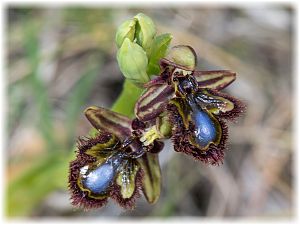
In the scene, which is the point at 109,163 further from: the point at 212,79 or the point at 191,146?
the point at 212,79

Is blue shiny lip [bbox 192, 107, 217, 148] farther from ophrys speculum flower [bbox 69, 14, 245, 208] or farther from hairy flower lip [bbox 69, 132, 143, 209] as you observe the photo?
hairy flower lip [bbox 69, 132, 143, 209]

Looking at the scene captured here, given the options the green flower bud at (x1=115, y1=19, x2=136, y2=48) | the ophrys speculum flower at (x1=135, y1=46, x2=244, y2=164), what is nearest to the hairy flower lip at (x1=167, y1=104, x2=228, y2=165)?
the ophrys speculum flower at (x1=135, y1=46, x2=244, y2=164)

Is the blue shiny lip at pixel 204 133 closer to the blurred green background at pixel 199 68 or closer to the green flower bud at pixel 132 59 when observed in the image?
the green flower bud at pixel 132 59

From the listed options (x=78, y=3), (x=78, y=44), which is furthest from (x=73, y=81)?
(x=78, y=3)

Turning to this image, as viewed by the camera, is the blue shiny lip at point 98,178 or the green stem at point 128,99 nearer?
the blue shiny lip at point 98,178

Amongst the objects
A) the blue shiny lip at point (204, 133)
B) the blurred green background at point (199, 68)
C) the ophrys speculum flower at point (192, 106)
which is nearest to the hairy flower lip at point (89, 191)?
the ophrys speculum flower at point (192, 106)

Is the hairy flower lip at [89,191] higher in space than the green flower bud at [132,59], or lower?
lower

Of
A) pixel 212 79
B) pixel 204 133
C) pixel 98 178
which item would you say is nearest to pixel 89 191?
pixel 98 178
